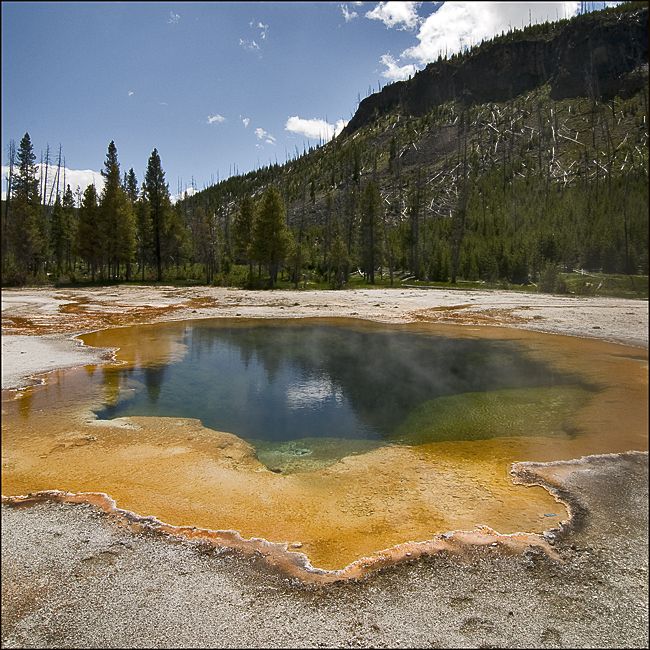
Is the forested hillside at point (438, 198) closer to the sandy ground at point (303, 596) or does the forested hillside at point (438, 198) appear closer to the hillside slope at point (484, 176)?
the hillside slope at point (484, 176)

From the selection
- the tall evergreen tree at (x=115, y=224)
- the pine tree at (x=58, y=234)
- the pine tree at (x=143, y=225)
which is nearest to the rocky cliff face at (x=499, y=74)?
the pine tree at (x=143, y=225)

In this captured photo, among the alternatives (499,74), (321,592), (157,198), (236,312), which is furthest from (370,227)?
(499,74)

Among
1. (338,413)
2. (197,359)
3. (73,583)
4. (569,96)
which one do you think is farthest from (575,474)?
(569,96)

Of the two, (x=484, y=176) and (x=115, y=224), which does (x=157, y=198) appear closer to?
(x=115, y=224)

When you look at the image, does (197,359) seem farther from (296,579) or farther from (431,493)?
(296,579)

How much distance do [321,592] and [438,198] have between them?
345 ft

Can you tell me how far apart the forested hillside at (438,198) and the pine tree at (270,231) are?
137 mm

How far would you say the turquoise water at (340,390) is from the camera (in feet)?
27.1

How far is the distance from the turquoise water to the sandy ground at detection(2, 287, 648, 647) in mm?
3247

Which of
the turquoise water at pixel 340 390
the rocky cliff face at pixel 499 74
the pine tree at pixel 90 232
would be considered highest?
the rocky cliff face at pixel 499 74

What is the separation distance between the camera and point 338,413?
30.6 feet

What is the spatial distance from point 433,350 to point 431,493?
1047 centimetres

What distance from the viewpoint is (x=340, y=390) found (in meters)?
10.9

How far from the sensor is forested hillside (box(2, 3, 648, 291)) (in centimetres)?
411
